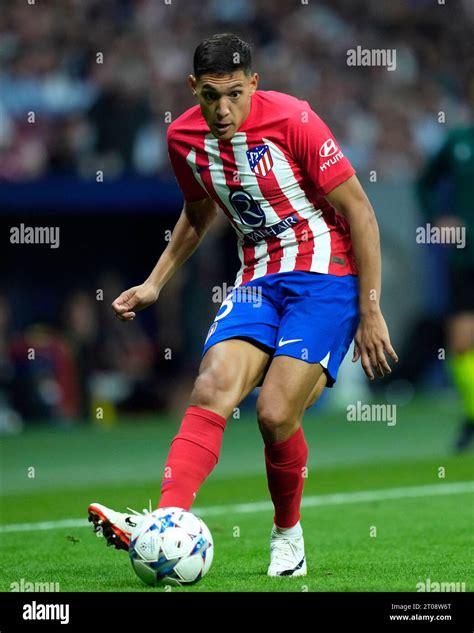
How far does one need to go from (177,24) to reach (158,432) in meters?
6.58

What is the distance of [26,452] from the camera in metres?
13.0

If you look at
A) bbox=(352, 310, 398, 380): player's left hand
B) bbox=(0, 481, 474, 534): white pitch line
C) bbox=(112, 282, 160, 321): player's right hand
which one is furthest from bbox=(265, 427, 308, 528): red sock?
bbox=(0, 481, 474, 534): white pitch line

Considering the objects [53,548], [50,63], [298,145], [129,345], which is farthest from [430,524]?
[50,63]

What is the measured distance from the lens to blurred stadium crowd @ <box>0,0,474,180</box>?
53.0ft

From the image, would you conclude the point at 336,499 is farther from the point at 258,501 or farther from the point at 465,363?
the point at 465,363

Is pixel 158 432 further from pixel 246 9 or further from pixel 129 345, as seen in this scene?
pixel 246 9

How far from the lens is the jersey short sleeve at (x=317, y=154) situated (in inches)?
224

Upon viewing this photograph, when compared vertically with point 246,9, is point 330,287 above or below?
below

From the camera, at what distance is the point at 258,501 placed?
909cm

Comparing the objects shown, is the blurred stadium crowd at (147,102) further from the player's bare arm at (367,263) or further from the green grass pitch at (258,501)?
the player's bare arm at (367,263)

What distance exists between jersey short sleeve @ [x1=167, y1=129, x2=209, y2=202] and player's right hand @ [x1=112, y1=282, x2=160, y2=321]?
1.77ft

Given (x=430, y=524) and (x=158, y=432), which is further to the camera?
(x=158, y=432)
